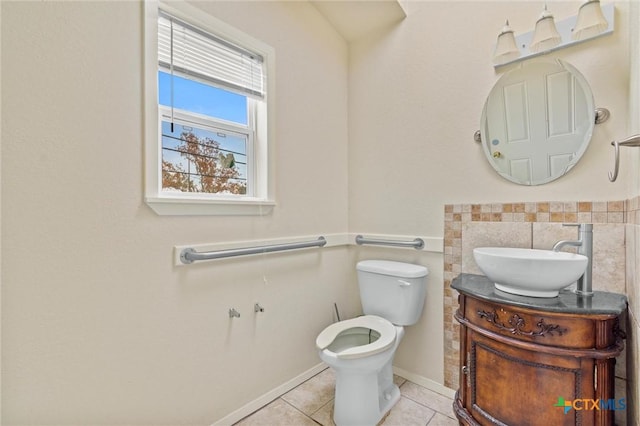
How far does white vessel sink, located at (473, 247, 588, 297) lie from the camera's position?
1.14 meters

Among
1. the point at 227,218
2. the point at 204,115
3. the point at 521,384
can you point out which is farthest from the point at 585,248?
the point at 204,115

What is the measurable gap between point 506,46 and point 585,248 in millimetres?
1066

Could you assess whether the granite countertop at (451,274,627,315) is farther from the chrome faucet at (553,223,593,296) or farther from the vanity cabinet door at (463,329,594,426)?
the vanity cabinet door at (463,329,594,426)

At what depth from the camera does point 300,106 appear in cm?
196

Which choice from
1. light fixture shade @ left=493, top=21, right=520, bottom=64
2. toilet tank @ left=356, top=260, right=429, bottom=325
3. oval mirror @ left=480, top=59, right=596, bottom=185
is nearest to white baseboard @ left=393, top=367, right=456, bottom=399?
toilet tank @ left=356, top=260, right=429, bottom=325

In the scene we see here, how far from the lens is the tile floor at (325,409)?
161cm

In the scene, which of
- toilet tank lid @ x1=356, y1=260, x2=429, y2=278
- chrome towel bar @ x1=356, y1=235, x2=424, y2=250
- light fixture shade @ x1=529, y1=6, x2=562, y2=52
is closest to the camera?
light fixture shade @ x1=529, y1=6, x2=562, y2=52

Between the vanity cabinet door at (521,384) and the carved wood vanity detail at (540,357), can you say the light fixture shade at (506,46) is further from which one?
the vanity cabinet door at (521,384)

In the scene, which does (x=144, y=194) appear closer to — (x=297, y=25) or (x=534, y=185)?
(x=297, y=25)

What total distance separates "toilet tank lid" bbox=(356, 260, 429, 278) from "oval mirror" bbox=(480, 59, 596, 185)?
28.1 inches

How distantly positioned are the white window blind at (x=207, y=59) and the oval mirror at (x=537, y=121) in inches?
53.1

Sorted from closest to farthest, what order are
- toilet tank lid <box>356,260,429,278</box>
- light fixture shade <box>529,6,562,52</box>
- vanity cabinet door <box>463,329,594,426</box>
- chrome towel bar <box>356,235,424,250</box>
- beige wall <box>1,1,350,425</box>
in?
1. beige wall <box>1,1,350,425</box>
2. vanity cabinet door <box>463,329,594,426</box>
3. light fixture shade <box>529,6,562,52</box>
4. toilet tank lid <box>356,260,429,278</box>
5. chrome towel bar <box>356,235,424,250</box>

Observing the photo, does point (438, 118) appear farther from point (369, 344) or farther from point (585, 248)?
point (369, 344)

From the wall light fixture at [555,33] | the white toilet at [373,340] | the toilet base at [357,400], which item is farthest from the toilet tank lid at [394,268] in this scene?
the wall light fixture at [555,33]
